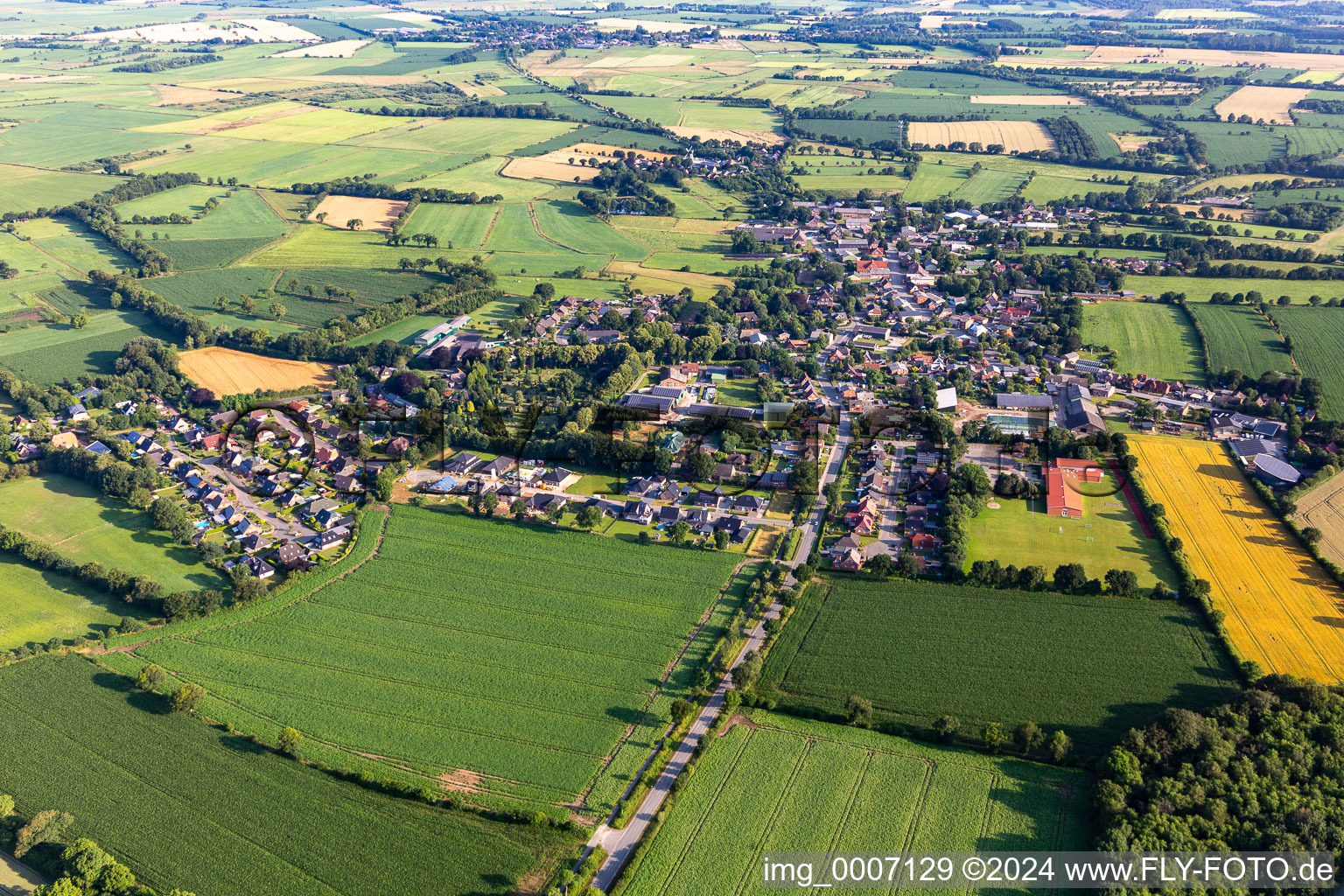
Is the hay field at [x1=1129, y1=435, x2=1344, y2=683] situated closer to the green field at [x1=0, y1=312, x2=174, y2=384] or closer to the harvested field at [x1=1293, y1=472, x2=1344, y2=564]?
the harvested field at [x1=1293, y1=472, x2=1344, y2=564]

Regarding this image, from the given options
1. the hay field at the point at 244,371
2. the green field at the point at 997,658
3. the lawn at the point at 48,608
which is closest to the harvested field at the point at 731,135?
the hay field at the point at 244,371

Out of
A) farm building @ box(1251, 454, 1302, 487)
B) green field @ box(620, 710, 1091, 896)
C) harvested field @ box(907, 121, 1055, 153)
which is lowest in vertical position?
green field @ box(620, 710, 1091, 896)

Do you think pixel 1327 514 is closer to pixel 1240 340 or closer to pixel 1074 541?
pixel 1074 541

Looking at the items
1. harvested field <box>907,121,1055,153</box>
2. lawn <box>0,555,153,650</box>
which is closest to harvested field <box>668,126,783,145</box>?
harvested field <box>907,121,1055,153</box>

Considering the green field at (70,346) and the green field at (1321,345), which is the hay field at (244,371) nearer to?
the green field at (70,346)

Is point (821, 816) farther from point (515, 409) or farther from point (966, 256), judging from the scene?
point (966, 256)

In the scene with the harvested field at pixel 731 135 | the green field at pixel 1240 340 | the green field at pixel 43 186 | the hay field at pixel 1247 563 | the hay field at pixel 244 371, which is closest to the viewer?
the hay field at pixel 1247 563

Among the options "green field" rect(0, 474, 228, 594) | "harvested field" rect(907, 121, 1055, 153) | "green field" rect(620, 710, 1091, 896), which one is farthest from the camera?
"harvested field" rect(907, 121, 1055, 153)

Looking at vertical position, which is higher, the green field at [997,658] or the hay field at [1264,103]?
the hay field at [1264,103]
